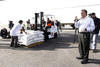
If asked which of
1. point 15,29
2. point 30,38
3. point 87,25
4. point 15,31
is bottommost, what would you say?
point 30,38

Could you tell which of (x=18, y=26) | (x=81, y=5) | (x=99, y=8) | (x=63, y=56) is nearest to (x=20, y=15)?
(x=81, y=5)

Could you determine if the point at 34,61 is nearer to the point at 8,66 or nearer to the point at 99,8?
the point at 8,66

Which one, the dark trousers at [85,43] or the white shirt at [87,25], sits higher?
the white shirt at [87,25]

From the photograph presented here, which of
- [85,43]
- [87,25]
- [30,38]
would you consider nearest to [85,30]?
[87,25]

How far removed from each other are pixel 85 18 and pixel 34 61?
2524 millimetres

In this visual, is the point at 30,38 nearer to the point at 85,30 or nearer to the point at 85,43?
the point at 85,43

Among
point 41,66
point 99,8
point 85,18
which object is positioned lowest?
point 41,66

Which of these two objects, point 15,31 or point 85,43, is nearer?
point 85,43

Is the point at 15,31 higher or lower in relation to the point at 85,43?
higher

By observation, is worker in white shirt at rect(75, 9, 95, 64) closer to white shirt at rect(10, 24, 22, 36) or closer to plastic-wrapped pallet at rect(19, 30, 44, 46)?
plastic-wrapped pallet at rect(19, 30, 44, 46)

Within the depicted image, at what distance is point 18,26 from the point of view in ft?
38.1

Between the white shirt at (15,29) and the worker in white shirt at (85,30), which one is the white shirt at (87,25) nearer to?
the worker in white shirt at (85,30)

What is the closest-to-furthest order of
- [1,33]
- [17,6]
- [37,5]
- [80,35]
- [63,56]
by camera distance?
[80,35], [63,56], [1,33], [37,5], [17,6]

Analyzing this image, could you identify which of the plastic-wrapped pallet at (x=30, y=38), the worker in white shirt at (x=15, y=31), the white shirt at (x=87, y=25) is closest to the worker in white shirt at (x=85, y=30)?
the white shirt at (x=87, y=25)
